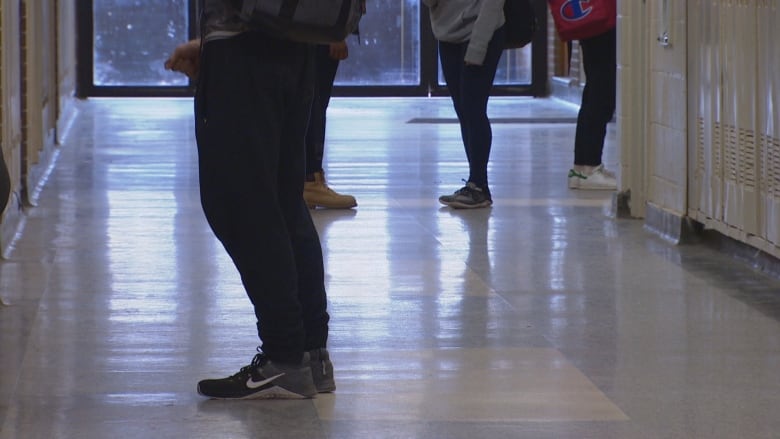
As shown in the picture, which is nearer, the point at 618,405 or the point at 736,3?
the point at 618,405

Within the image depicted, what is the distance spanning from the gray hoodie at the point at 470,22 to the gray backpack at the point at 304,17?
3.32 m

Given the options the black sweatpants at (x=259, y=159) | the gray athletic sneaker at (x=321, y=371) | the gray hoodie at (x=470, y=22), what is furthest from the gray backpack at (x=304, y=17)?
the gray hoodie at (x=470, y=22)

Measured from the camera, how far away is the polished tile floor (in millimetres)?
3277

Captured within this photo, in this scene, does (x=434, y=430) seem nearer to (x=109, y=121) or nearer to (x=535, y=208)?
(x=535, y=208)

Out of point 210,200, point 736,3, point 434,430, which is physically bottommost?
point 434,430

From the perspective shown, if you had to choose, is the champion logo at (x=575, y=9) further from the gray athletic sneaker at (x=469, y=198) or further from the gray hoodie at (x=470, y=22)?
the gray athletic sneaker at (x=469, y=198)

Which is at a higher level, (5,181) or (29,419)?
(5,181)

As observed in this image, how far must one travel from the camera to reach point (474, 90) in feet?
22.1

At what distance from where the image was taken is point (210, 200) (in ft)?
10.7

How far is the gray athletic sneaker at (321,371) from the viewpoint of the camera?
3.47 meters

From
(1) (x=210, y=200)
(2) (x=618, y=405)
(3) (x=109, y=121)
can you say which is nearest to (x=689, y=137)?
(2) (x=618, y=405)

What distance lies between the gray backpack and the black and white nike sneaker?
77cm

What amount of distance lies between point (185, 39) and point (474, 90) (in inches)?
372

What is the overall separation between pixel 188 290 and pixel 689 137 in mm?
2163
